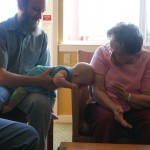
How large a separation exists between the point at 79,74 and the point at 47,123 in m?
0.35

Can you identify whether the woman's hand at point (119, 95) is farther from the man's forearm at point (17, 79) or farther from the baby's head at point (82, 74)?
the man's forearm at point (17, 79)

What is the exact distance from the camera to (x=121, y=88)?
1689 mm

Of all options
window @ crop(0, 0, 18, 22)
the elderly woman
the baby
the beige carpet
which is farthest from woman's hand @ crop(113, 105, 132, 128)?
window @ crop(0, 0, 18, 22)

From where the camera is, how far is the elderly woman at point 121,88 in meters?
1.64

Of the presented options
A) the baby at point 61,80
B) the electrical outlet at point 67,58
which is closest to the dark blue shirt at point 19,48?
the baby at point 61,80

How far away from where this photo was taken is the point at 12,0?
316 centimetres

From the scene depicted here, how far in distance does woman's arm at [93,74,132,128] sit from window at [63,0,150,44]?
1.37 metres

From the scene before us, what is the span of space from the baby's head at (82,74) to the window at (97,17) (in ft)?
4.57

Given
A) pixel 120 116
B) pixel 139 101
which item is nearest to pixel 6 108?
pixel 120 116

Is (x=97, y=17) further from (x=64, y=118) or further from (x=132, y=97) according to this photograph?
(x=132, y=97)

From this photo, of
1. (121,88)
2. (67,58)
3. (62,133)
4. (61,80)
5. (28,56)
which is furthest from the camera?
(67,58)

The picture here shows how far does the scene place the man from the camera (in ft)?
5.08

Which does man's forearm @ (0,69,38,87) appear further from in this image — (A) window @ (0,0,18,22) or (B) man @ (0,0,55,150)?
(A) window @ (0,0,18,22)

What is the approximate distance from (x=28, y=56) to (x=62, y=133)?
1.18 m
